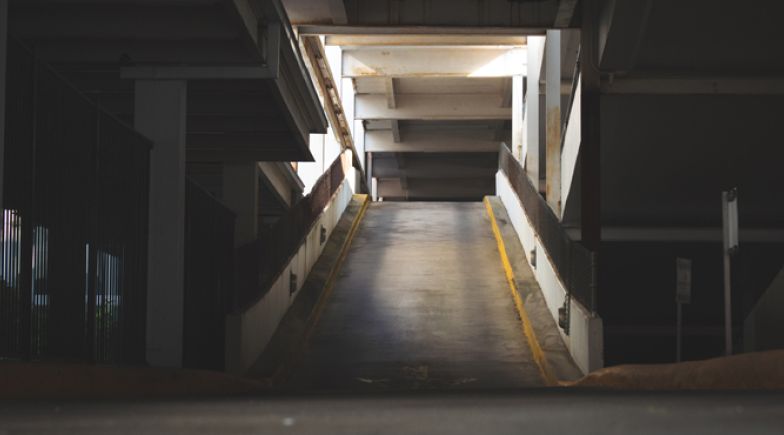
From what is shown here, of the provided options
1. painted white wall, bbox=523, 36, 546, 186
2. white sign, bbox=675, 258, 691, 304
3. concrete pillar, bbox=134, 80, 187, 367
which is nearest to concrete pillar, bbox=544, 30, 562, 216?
painted white wall, bbox=523, 36, 546, 186

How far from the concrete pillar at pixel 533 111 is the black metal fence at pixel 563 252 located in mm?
2133

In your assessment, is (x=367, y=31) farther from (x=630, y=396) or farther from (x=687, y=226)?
(x=630, y=396)

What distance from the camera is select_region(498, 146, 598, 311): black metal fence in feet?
56.7

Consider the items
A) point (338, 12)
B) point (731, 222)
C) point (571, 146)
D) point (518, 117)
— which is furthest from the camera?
point (518, 117)

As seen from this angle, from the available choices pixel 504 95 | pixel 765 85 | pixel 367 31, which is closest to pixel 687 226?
pixel 765 85

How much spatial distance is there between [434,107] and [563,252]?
23.1 m

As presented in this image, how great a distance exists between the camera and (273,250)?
19.5m

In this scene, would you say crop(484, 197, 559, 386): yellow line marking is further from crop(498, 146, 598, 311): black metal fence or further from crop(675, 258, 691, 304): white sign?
crop(675, 258, 691, 304): white sign

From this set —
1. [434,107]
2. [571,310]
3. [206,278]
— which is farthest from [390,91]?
[206,278]

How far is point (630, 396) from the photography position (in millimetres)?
7582

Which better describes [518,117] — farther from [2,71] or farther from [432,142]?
[2,71]

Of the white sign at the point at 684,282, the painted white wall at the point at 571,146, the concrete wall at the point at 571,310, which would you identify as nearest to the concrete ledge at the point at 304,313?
the concrete wall at the point at 571,310

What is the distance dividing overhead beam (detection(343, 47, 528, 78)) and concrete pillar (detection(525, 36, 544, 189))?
4426 millimetres

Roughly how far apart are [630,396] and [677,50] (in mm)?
12105
